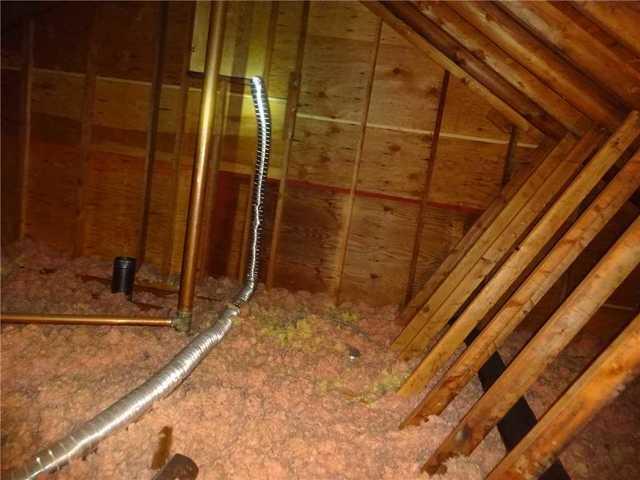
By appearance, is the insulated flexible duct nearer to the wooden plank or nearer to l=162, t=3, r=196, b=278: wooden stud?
l=162, t=3, r=196, b=278: wooden stud

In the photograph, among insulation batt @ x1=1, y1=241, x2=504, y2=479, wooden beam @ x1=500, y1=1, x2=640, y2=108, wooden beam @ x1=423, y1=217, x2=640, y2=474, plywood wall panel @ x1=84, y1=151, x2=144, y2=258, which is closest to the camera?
wooden beam @ x1=423, y1=217, x2=640, y2=474

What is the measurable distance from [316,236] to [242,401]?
150 cm

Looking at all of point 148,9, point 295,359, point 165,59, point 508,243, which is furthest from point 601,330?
point 148,9

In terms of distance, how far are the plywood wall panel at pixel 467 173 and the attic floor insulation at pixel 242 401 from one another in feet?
3.40

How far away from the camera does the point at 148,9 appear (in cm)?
278

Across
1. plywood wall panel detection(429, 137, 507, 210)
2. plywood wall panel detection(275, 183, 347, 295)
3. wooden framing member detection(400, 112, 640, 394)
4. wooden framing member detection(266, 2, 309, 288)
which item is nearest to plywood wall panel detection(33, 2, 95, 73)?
wooden framing member detection(266, 2, 309, 288)

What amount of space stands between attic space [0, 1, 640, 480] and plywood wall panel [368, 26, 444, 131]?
0.01m

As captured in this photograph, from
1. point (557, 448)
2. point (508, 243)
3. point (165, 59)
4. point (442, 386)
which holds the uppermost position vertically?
point (165, 59)

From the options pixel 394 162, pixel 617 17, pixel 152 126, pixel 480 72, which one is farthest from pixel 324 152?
pixel 617 17

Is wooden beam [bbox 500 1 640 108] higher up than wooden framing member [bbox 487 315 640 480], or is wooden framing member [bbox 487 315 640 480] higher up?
wooden beam [bbox 500 1 640 108]

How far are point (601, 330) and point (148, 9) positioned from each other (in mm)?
3601

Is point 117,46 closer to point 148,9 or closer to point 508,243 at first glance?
point 148,9

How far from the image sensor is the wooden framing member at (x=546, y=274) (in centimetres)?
152

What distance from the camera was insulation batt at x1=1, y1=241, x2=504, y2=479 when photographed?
1.36 m
